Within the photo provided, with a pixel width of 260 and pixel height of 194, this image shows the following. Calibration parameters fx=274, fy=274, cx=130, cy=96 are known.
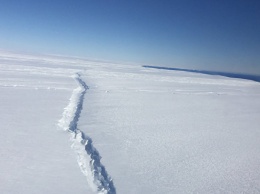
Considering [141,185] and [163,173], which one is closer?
[141,185]

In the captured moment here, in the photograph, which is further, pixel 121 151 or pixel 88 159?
pixel 121 151

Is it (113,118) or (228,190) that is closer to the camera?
(228,190)

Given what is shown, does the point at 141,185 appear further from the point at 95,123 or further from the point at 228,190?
the point at 95,123

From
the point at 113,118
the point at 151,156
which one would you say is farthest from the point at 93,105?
the point at 151,156

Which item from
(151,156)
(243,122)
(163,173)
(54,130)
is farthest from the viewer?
(243,122)

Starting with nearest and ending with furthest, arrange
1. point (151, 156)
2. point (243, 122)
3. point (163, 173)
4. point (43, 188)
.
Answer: point (43, 188) < point (163, 173) < point (151, 156) < point (243, 122)

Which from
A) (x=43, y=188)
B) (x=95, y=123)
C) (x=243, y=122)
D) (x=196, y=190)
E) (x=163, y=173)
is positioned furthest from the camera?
(x=243, y=122)

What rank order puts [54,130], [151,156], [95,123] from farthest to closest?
[95,123] → [54,130] → [151,156]

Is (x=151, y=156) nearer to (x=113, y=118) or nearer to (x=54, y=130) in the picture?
(x=54, y=130)

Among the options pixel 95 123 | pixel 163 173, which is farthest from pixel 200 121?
pixel 163 173
